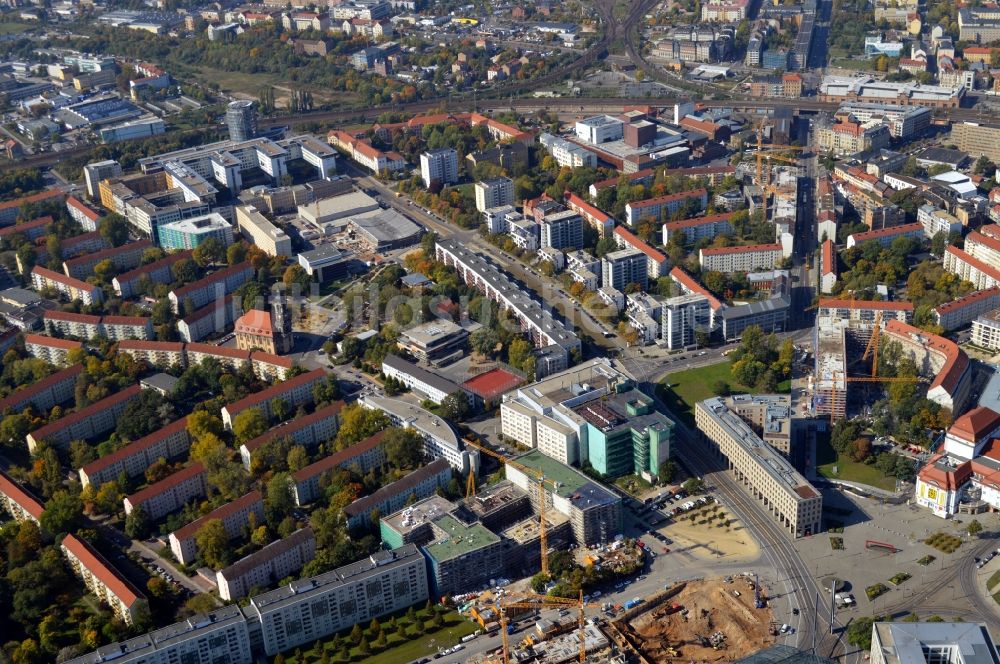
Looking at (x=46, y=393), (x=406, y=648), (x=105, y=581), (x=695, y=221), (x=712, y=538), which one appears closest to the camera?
(x=406, y=648)

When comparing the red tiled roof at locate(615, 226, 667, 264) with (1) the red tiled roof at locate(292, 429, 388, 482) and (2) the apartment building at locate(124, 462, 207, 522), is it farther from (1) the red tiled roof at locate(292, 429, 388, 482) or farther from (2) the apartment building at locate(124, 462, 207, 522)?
(2) the apartment building at locate(124, 462, 207, 522)

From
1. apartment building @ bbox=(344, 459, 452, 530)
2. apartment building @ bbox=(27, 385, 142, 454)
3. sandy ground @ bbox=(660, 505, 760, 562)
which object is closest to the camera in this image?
sandy ground @ bbox=(660, 505, 760, 562)

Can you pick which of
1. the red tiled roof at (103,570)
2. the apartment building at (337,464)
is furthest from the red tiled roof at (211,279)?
the red tiled roof at (103,570)

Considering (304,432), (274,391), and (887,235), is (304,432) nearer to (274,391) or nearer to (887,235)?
(274,391)

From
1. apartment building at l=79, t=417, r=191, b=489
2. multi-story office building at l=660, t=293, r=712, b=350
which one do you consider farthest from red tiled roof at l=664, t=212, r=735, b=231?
apartment building at l=79, t=417, r=191, b=489

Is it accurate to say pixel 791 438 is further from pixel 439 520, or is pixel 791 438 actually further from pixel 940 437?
pixel 439 520

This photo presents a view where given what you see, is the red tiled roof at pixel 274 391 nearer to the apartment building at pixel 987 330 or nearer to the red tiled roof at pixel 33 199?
the apartment building at pixel 987 330

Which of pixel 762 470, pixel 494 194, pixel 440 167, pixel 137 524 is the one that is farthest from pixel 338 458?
pixel 440 167
